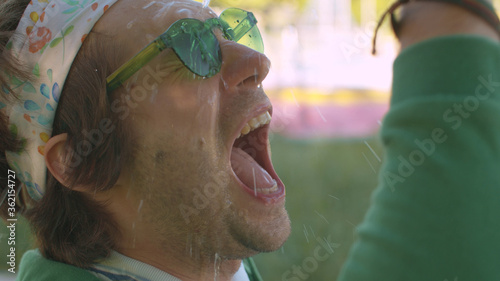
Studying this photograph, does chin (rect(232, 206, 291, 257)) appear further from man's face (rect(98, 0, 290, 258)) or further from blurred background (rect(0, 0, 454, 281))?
blurred background (rect(0, 0, 454, 281))

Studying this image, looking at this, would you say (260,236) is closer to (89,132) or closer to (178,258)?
(178,258)

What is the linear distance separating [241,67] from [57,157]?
0.74 metres

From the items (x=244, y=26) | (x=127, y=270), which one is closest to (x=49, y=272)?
(x=127, y=270)

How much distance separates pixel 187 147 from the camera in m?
1.77

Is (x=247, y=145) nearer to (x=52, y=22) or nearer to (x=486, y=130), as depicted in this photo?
(x=52, y=22)

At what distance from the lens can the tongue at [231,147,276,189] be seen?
1.95 m

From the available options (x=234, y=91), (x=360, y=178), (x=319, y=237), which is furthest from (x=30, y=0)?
(x=360, y=178)

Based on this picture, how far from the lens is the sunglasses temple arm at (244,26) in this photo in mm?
2057

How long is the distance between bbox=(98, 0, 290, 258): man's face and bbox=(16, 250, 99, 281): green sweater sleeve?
0.27 metres

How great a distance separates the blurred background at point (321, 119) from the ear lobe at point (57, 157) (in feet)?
1.96

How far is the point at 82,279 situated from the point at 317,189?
15.4 ft

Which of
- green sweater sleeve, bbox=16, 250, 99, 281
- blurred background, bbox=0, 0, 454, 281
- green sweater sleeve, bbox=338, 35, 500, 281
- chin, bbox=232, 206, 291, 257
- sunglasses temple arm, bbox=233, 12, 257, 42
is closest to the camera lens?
green sweater sleeve, bbox=338, 35, 500, 281

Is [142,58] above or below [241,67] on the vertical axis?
above

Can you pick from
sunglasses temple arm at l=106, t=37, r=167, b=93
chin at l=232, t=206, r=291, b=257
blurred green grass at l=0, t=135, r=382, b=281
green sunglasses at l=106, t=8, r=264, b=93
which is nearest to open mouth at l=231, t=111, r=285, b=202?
chin at l=232, t=206, r=291, b=257
